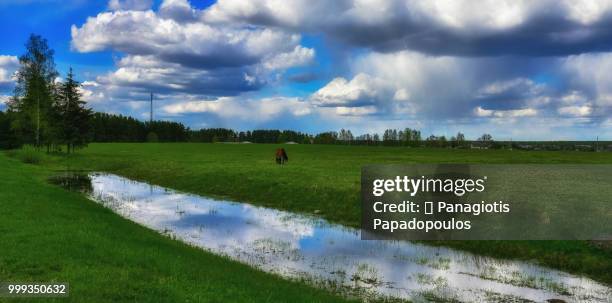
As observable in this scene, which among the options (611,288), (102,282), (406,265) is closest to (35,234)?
(102,282)

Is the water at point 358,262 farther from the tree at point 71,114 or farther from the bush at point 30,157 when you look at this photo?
the tree at point 71,114

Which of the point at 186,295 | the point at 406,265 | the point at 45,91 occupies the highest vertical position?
the point at 45,91

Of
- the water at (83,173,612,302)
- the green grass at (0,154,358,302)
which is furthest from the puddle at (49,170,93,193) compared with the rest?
the green grass at (0,154,358,302)

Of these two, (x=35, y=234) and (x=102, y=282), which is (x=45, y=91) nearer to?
(x=35, y=234)

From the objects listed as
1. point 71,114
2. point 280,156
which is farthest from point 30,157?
point 280,156

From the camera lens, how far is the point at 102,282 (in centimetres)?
1125

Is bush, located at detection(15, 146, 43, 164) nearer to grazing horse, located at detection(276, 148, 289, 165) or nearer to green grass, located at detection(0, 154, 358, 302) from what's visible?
grazing horse, located at detection(276, 148, 289, 165)

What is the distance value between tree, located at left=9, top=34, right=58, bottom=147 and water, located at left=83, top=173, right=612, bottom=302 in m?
67.4

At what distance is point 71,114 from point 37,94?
7.54m

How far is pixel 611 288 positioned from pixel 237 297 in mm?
13244

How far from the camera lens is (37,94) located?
8744 cm

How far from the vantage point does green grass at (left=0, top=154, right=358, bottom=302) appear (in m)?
11.0

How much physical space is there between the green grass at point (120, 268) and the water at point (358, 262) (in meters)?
2.32

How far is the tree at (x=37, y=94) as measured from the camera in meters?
86.6
